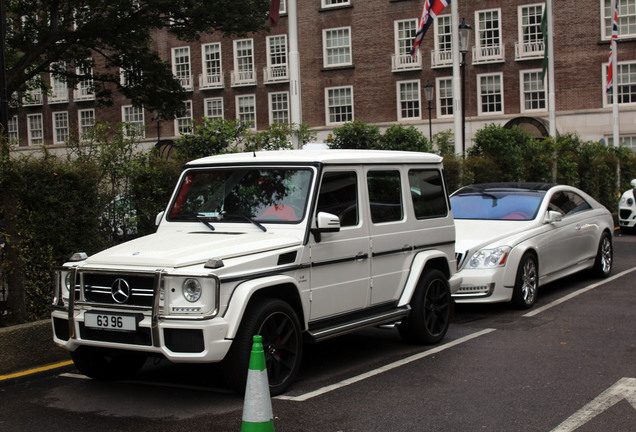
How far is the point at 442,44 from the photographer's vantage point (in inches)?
1738

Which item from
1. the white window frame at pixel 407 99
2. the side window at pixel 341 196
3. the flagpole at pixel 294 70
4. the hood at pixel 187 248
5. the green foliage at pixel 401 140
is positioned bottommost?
the hood at pixel 187 248

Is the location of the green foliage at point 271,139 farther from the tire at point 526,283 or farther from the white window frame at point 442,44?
the white window frame at point 442,44

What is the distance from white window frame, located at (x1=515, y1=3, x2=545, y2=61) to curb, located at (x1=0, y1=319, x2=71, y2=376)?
38392 mm

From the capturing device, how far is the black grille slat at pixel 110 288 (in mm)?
6145

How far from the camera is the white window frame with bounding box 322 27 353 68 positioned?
4597 cm

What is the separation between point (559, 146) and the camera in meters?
22.7

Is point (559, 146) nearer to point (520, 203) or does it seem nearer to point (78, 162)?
point (520, 203)

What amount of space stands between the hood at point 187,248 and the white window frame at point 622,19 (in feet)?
127

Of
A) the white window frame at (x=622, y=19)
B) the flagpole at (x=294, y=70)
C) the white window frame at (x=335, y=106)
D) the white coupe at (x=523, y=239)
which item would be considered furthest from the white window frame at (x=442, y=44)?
the white coupe at (x=523, y=239)

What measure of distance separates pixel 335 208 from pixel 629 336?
378 cm

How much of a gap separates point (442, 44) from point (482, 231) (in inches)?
1376

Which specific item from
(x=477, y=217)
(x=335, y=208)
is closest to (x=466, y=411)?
(x=335, y=208)

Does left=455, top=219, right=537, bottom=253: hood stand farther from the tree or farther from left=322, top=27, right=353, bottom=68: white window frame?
left=322, top=27, right=353, bottom=68: white window frame

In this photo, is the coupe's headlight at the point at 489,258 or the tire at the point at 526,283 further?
the tire at the point at 526,283
